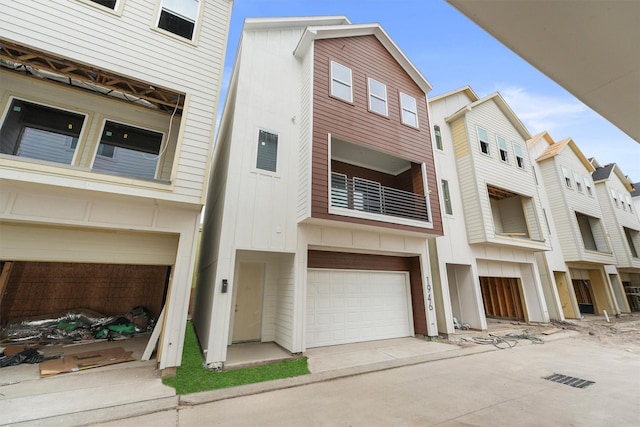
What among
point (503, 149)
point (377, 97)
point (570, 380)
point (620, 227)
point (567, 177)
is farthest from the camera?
point (620, 227)

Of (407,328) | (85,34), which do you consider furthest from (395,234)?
(85,34)

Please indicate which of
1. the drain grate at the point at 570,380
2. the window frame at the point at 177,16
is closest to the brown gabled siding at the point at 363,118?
the window frame at the point at 177,16

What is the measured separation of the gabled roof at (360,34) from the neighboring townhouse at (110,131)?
8.33 feet

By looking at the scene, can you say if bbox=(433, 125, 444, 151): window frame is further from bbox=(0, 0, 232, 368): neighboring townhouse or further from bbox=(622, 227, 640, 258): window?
bbox=(622, 227, 640, 258): window

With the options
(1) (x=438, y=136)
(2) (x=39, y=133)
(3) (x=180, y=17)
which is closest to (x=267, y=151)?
(3) (x=180, y=17)

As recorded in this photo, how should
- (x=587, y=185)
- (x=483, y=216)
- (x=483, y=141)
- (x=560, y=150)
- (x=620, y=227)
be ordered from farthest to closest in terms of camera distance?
(x=620, y=227), (x=587, y=185), (x=560, y=150), (x=483, y=141), (x=483, y=216)

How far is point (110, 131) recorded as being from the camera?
6.66m

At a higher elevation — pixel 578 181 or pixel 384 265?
pixel 578 181

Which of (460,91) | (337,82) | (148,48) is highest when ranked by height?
(460,91)

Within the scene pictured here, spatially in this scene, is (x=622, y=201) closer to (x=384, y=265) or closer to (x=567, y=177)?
(x=567, y=177)

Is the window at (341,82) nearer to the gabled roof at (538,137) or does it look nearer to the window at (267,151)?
the window at (267,151)

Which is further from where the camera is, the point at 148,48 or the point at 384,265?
the point at 384,265

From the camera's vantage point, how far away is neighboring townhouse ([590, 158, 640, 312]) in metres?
17.2

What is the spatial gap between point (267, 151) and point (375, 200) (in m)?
3.80
